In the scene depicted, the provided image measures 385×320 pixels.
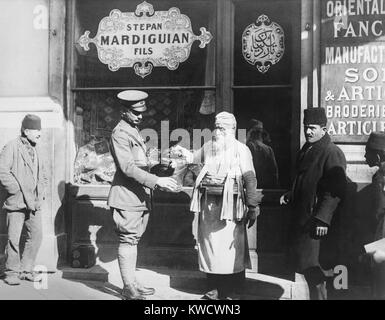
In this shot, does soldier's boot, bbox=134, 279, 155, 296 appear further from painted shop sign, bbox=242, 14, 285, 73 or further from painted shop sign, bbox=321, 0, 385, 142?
painted shop sign, bbox=242, 14, 285, 73

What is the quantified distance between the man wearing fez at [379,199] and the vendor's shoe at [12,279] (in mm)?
3850

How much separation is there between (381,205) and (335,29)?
210 centimetres

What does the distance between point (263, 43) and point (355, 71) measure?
1257 millimetres

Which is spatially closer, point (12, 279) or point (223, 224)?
point (223, 224)

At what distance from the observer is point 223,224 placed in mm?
5152

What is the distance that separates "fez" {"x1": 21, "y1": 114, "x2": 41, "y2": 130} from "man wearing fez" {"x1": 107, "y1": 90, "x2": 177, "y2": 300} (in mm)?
1121

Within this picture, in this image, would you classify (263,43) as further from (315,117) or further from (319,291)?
(319,291)

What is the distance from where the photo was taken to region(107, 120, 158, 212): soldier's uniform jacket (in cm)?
521

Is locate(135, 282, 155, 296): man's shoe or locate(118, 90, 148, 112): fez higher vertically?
locate(118, 90, 148, 112): fez

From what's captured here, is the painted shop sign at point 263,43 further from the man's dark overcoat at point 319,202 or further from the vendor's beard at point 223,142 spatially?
the man's dark overcoat at point 319,202

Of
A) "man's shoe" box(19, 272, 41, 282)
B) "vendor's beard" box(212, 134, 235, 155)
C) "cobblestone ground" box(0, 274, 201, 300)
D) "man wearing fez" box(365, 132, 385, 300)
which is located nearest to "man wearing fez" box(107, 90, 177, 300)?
"cobblestone ground" box(0, 274, 201, 300)

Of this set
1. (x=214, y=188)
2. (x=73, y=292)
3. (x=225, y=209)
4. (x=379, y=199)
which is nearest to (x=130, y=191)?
(x=214, y=188)

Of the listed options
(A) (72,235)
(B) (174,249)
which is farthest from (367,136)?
(A) (72,235)
